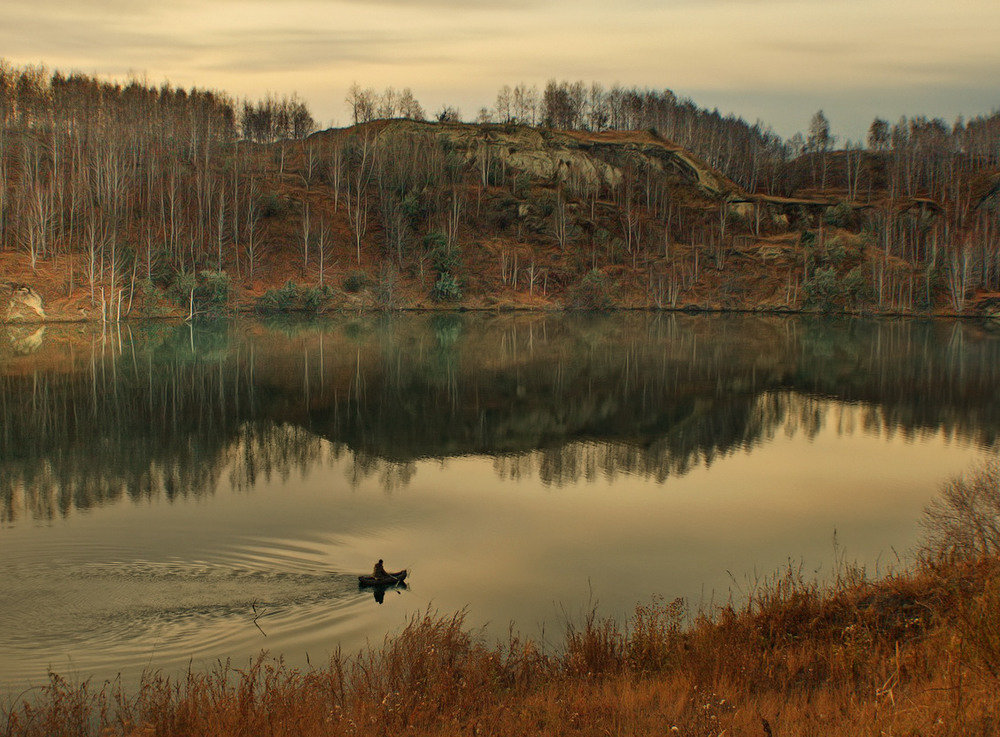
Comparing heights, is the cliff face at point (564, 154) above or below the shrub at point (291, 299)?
above

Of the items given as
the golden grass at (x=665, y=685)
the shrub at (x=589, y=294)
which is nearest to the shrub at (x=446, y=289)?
the shrub at (x=589, y=294)

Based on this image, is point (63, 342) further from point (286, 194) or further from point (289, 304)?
point (286, 194)

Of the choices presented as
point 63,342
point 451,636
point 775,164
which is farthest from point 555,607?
point 775,164

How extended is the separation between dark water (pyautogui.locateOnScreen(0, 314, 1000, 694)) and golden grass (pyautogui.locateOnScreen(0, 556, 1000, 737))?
1.94m

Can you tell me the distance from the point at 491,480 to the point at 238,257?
78.0 metres

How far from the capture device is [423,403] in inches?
1369

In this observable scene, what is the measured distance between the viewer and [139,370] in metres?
41.8

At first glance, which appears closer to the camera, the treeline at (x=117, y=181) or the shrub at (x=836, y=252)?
the treeline at (x=117, y=181)

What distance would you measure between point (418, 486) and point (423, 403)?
13043 millimetres

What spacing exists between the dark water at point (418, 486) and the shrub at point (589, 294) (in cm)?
5353

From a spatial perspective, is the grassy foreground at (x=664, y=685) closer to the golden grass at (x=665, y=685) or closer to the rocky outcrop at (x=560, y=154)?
the golden grass at (x=665, y=685)

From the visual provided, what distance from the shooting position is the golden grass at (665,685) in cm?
765

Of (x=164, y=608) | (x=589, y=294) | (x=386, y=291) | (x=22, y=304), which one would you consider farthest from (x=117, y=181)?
(x=164, y=608)

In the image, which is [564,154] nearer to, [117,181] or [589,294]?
[589,294]
